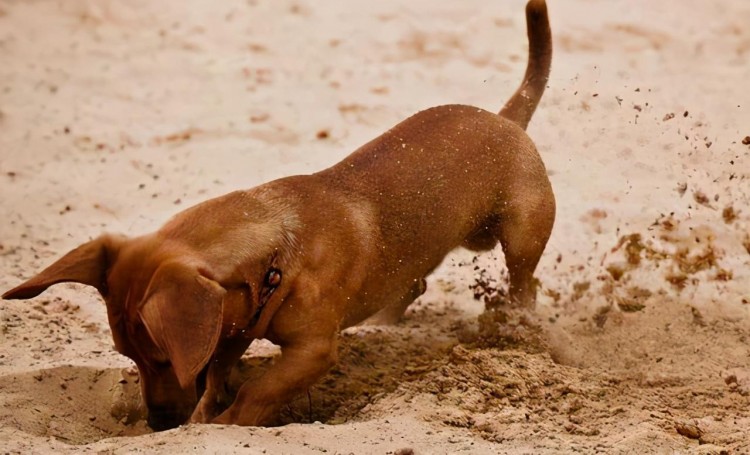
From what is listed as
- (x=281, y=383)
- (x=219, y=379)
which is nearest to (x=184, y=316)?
(x=281, y=383)

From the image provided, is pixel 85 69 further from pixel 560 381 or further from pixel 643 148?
pixel 560 381

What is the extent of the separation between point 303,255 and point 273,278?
0.19 metres

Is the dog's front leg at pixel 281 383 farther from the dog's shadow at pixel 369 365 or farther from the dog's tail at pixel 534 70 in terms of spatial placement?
the dog's tail at pixel 534 70

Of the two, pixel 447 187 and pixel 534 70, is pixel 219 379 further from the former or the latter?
pixel 534 70

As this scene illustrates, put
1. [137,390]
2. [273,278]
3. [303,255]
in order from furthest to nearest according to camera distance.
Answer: [137,390]
[303,255]
[273,278]

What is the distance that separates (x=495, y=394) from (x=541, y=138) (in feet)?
6.78

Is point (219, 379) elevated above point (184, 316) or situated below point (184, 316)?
below

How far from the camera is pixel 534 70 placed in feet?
18.8

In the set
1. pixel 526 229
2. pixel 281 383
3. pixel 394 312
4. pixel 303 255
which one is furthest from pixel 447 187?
pixel 281 383

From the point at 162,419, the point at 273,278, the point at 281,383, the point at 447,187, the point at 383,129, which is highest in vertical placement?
the point at 447,187

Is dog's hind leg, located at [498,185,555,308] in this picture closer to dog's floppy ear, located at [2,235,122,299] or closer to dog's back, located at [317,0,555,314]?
dog's back, located at [317,0,555,314]

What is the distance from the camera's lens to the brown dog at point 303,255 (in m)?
3.99

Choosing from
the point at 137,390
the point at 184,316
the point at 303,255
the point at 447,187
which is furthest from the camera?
the point at 447,187

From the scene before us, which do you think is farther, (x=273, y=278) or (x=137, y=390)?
(x=137, y=390)
